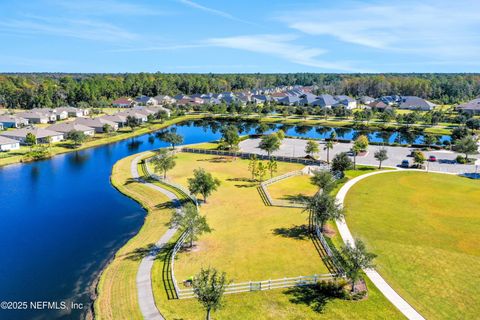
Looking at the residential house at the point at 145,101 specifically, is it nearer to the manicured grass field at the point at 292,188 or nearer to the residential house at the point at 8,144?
the residential house at the point at 8,144

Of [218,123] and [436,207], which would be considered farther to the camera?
[218,123]

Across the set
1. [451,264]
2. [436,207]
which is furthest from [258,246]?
[436,207]

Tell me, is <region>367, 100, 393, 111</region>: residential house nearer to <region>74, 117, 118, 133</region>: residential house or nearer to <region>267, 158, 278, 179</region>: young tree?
<region>267, 158, 278, 179</region>: young tree

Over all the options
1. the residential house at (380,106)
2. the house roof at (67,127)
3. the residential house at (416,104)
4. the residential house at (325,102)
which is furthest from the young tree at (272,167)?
the residential house at (416,104)

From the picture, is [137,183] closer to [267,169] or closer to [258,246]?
[267,169]

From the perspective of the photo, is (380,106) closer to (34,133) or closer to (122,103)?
(122,103)

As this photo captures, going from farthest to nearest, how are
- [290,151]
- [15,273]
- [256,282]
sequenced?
[290,151] < [15,273] < [256,282]

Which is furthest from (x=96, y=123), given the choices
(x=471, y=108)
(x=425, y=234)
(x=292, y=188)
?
(x=471, y=108)
